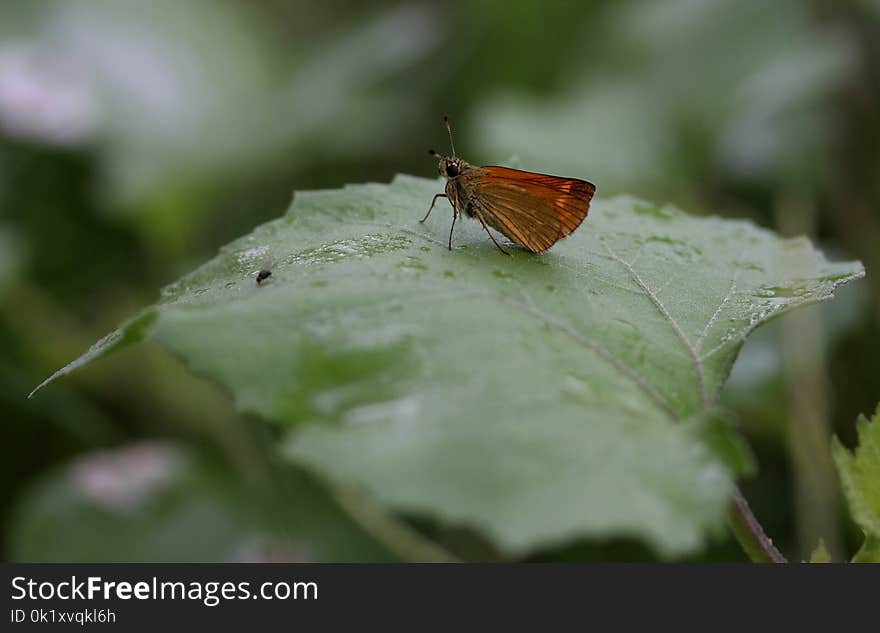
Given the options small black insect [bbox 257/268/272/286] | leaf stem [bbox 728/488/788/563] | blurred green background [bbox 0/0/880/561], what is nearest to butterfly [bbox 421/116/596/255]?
small black insect [bbox 257/268/272/286]

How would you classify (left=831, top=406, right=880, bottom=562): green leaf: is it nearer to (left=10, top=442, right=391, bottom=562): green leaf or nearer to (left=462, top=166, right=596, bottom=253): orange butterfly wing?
(left=462, top=166, right=596, bottom=253): orange butterfly wing

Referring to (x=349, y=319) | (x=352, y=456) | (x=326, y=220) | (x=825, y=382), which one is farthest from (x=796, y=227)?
(x=352, y=456)

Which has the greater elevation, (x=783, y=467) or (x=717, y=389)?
(x=783, y=467)

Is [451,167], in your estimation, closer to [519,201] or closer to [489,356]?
[519,201]

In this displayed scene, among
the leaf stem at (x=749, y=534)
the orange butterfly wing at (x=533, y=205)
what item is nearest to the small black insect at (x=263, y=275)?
the orange butterfly wing at (x=533, y=205)

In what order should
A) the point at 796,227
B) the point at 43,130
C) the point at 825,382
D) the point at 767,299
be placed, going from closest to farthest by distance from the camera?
the point at 767,299 < the point at 825,382 < the point at 796,227 < the point at 43,130

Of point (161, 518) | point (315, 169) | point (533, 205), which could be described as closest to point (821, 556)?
point (533, 205)

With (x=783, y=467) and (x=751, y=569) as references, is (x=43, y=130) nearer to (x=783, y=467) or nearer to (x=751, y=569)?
(x=783, y=467)
